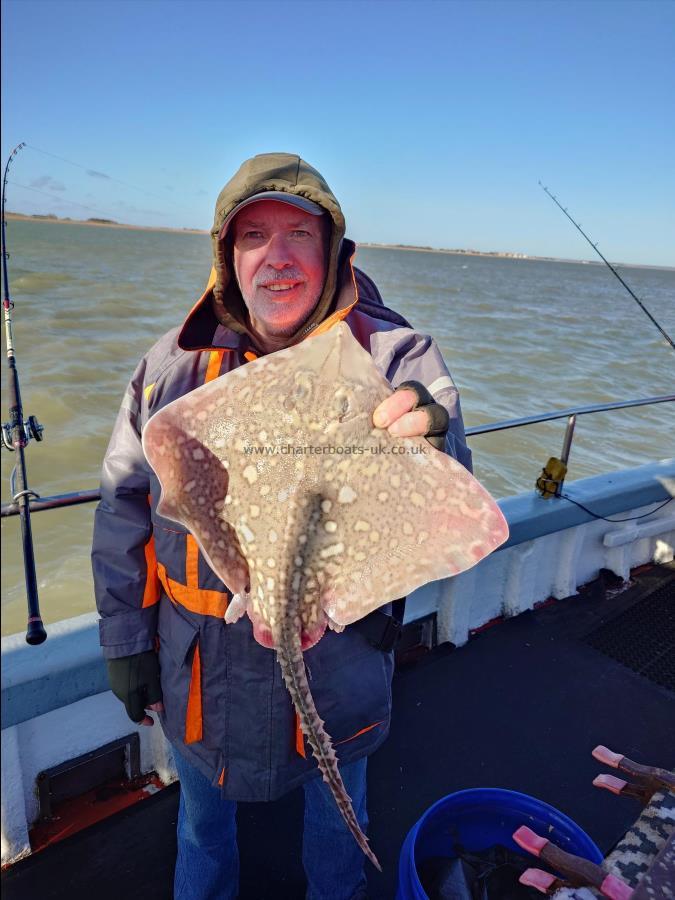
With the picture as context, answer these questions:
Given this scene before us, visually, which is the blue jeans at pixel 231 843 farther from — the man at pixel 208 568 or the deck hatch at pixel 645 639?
the deck hatch at pixel 645 639

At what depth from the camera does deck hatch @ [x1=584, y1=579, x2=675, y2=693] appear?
3.81 meters

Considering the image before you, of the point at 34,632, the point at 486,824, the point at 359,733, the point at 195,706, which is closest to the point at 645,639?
the point at 486,824

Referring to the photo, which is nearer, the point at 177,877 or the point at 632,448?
the point at 177,877

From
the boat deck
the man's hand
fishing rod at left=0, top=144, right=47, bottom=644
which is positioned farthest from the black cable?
fishing rod at left=0, top=144, right=47, bottom=644

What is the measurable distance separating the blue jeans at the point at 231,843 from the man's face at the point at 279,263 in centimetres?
151

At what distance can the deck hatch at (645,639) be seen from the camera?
12.5 ft

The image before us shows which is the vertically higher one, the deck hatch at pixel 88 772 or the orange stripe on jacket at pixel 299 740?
the orange stripe on jacket at pixel 299 740

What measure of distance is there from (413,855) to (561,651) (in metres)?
2.35

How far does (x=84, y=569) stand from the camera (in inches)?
355

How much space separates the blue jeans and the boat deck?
0.33m

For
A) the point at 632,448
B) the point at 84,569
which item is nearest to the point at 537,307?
the point at 632,448

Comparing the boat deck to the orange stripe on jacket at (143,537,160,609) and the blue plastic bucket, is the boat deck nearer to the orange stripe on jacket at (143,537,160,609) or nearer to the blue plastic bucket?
the blue plastic bucket

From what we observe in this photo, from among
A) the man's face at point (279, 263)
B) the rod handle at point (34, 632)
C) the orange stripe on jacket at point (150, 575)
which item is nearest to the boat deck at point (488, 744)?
the rod handle at point (34, 632)

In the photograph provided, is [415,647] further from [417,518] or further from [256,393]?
[256,393]
